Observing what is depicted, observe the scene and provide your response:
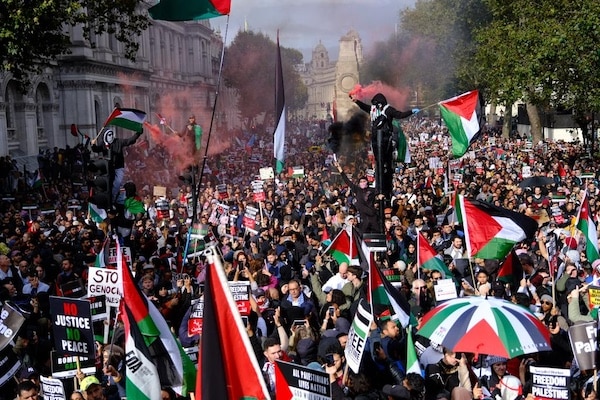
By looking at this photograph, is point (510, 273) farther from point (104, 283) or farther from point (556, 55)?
point (556, 55)

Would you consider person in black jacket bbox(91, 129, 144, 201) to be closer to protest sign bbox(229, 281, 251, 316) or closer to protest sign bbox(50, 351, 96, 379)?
protest sign bbox(229, 281, 251, 316)

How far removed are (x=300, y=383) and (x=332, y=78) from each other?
15562 cm

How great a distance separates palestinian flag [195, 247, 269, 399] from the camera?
5.58m

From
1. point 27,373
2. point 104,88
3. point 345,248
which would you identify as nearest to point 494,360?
point 345,248

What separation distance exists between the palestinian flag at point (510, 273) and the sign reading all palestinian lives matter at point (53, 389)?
606 centimetres

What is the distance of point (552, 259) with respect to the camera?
12.1 metres

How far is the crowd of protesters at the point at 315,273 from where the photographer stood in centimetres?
812

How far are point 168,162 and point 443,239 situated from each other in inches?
993

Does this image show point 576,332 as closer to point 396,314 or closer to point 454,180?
point 396,314

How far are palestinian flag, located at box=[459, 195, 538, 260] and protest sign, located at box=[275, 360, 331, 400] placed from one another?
457 centimetres

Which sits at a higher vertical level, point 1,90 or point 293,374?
point 1,90

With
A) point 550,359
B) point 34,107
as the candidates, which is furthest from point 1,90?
point 550,359

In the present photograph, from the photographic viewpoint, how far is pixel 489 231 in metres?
10.4

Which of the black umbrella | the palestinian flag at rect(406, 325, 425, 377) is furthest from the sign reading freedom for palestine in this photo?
the black umbrella
